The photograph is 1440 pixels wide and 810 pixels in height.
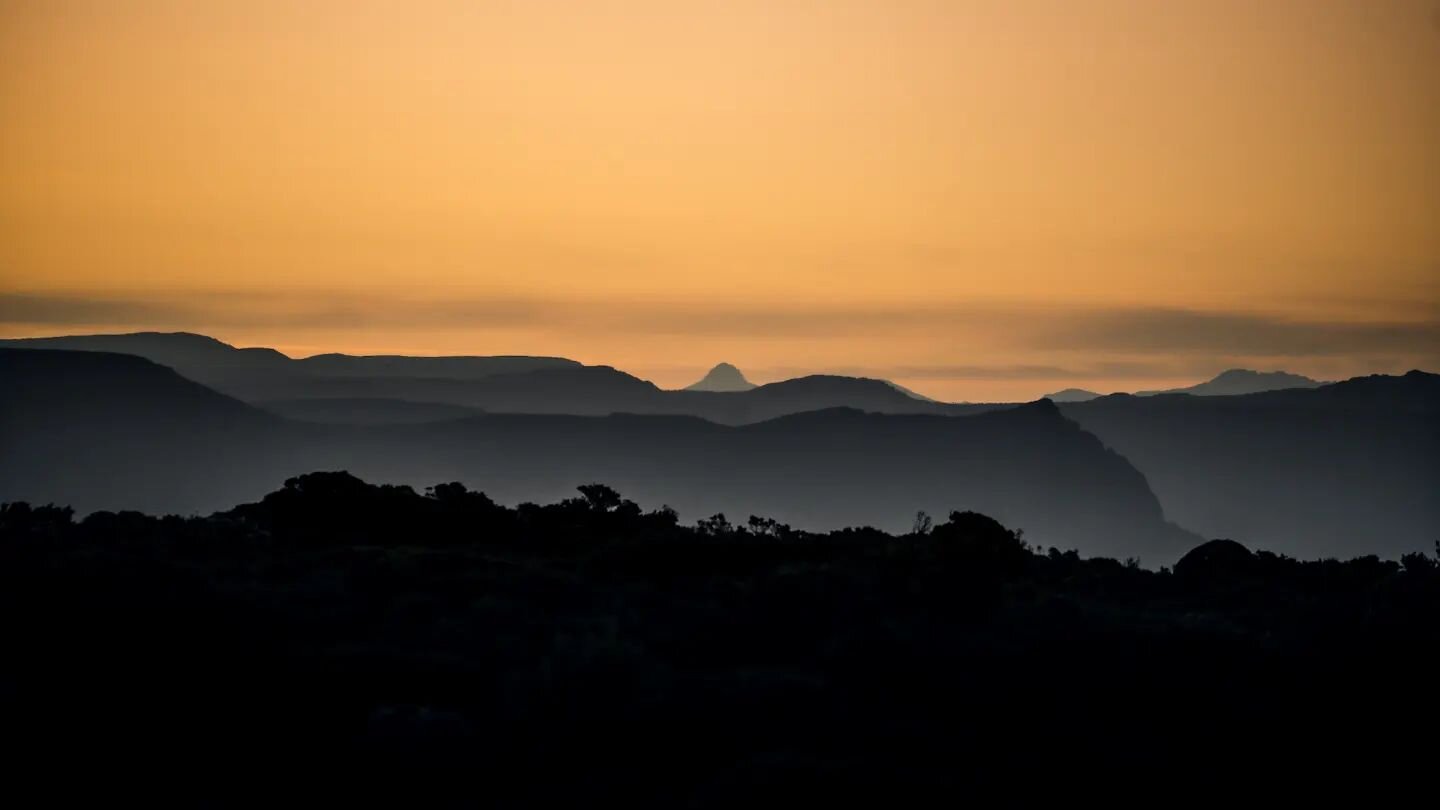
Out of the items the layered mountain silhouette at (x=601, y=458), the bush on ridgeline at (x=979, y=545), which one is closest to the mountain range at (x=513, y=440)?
the layered mountain silhouette at (x=601, y=458)

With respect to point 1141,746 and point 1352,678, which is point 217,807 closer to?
point 1141,746

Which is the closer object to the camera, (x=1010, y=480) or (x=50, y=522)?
(x=50, y=522)

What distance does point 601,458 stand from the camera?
160 meters

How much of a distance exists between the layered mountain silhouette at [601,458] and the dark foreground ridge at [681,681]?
111m

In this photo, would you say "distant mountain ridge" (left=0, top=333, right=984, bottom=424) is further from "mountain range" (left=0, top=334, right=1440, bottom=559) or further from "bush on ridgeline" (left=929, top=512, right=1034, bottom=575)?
"bush on ridgeline" (left=929, top=512, right=1034, bottom=575)

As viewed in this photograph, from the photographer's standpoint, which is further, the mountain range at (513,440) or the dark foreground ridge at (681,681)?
the mountain range at (513,440)

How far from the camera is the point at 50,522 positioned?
36469mm

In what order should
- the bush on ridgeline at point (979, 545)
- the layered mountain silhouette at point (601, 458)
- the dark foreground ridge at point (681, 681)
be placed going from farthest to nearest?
the layered mountain silhouette at point (601, 458) → the bush on ridgeline at point (979, 545) → the dark foreground ridge at point (681, 681)

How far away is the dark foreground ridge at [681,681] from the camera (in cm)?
1800

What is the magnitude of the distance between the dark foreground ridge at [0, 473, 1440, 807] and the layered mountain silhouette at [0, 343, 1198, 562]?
111m

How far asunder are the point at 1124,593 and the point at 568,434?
5149 inches

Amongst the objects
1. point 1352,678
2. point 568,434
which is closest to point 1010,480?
point 568,434

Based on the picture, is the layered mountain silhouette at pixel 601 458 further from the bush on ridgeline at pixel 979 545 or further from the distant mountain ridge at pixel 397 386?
the bush on ridgeline at pixel 979 545

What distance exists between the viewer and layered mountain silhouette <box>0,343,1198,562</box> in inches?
5404
